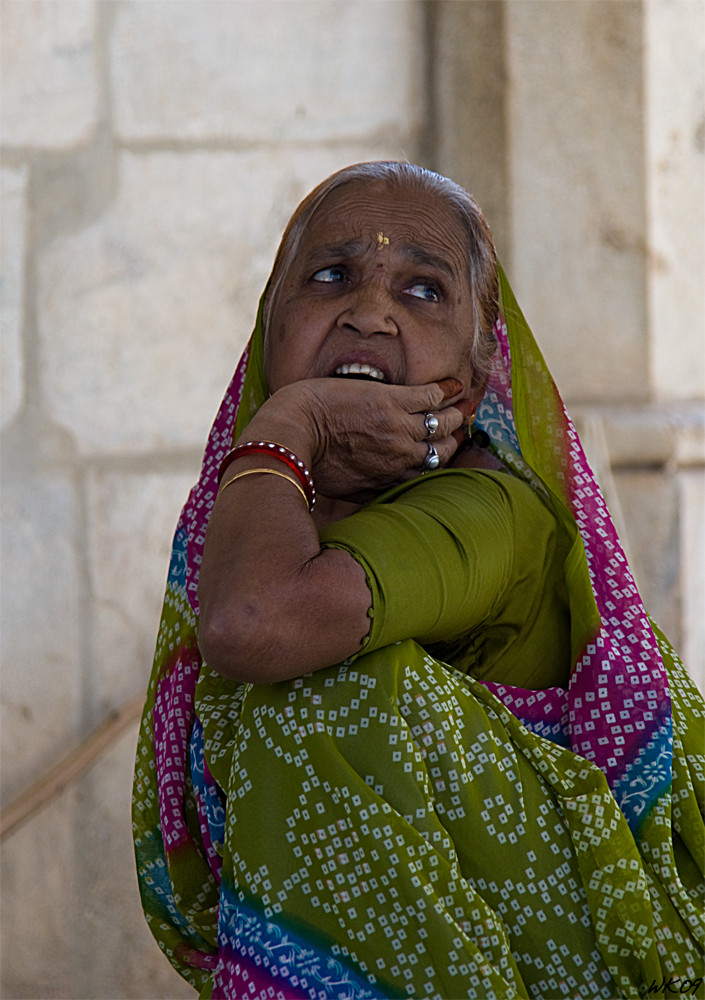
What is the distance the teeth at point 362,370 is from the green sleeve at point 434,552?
0.64 feet

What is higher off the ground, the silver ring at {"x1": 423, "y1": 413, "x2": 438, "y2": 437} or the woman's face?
the woman's face

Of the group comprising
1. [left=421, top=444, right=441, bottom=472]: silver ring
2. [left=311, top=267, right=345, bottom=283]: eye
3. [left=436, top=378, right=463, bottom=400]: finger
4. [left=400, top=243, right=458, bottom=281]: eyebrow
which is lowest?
[left=421, top=444, right=441, bottom=472]: silver ring

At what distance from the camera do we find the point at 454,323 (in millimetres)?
1724

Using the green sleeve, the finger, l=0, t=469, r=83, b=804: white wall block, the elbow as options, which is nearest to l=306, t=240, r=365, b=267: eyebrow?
the finger

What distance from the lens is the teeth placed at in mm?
1628

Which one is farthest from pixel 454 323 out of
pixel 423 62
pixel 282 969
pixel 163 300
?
pixel 423 62

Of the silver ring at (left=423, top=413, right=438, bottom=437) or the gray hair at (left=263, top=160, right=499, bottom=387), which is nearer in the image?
the silver ring at (left=423, top=413, right=438, bottom=437)

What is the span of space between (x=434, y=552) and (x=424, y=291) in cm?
53

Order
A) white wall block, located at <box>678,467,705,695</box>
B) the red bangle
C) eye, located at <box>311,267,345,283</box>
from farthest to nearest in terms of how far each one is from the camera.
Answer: white wall block, located at <box>678,467,705,695</box>, eye, located at <box>311,267,345,283</box>, the red bangle

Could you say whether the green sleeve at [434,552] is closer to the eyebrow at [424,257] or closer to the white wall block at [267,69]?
the eyebrow at [424,257]

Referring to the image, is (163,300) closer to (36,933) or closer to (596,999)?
(36,933)

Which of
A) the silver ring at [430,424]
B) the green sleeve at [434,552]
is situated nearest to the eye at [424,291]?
the silver ring at [430,424]

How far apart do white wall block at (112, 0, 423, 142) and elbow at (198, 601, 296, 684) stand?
2224 mm

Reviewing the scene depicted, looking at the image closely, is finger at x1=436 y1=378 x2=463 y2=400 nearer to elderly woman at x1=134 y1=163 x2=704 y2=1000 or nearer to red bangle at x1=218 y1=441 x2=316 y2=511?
elderly woman at x1=134 y1=163 x2=704 y2=1000
